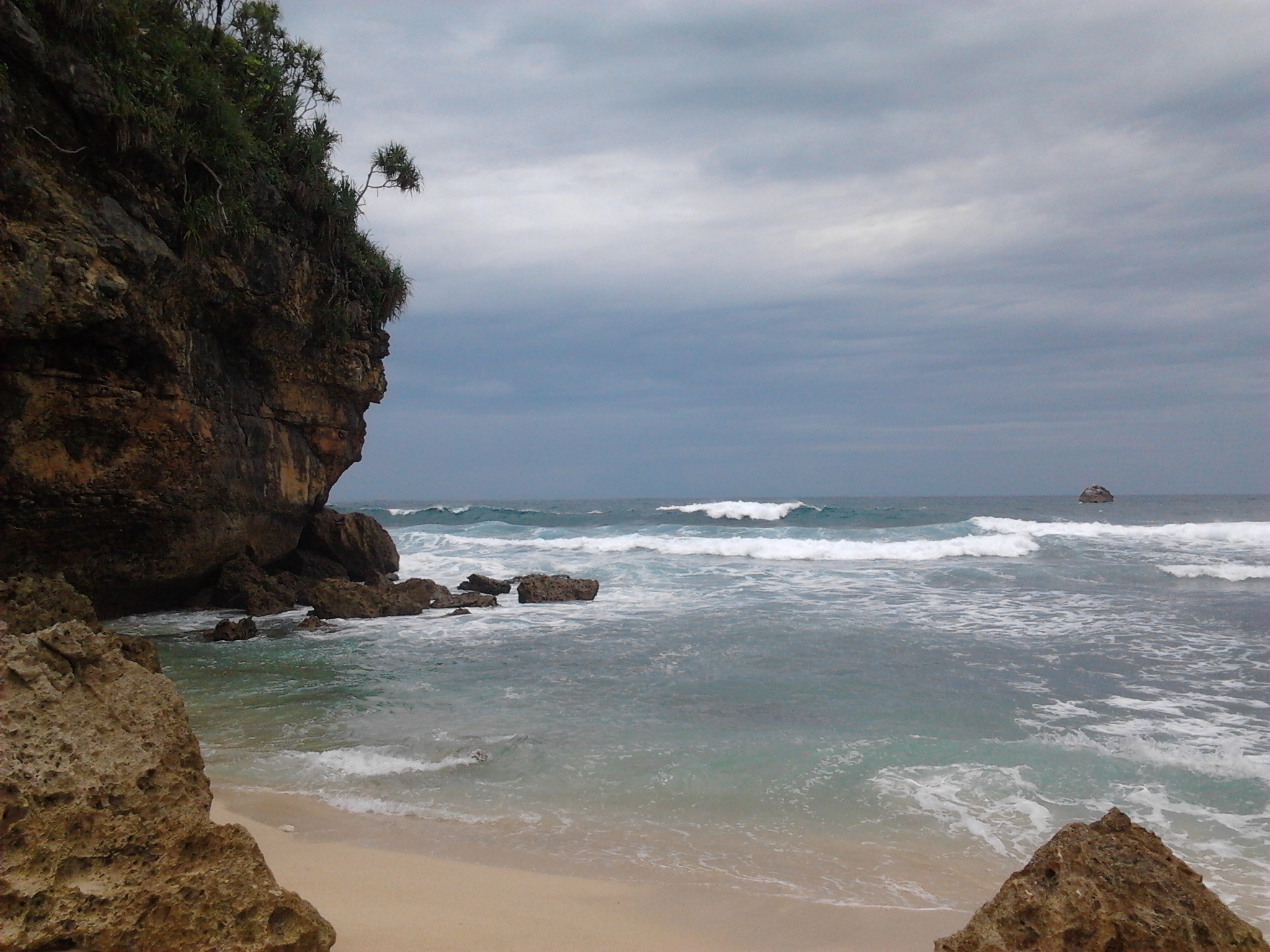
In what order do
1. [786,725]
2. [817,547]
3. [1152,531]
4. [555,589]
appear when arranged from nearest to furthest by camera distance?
[786,725] < [555,589] < [817,547] < [1152,531]

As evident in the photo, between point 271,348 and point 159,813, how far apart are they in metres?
11.8

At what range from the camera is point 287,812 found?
16.5 ft

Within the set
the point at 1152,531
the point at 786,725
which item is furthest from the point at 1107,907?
the point at 1152,531

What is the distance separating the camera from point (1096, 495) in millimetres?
64062

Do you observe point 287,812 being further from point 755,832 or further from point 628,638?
point 628,638

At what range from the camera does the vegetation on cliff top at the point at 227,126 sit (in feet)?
30.7

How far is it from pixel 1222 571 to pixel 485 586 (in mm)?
16703

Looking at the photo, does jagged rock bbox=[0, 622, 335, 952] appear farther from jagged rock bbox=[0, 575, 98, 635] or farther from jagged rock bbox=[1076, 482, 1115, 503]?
jagged rock bbox=[1076, 482, 1115, 503]

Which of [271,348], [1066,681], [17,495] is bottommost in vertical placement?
[1066,681]

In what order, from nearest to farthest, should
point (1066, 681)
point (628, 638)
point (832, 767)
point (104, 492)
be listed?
point (832, 767) < point (1066, 681) < point (104, 492) < point (628, 638)

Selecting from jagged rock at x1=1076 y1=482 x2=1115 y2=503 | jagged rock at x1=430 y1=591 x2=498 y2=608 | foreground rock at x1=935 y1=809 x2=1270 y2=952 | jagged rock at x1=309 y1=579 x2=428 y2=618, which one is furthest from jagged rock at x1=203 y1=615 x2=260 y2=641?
jagged rock at x1=1076 y1=482 x2=1115 y2=503

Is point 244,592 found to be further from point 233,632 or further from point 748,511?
point 748,511

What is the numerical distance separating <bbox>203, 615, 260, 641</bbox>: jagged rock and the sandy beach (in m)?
7.50

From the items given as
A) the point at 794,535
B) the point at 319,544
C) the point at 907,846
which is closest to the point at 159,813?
the point at 907,846
